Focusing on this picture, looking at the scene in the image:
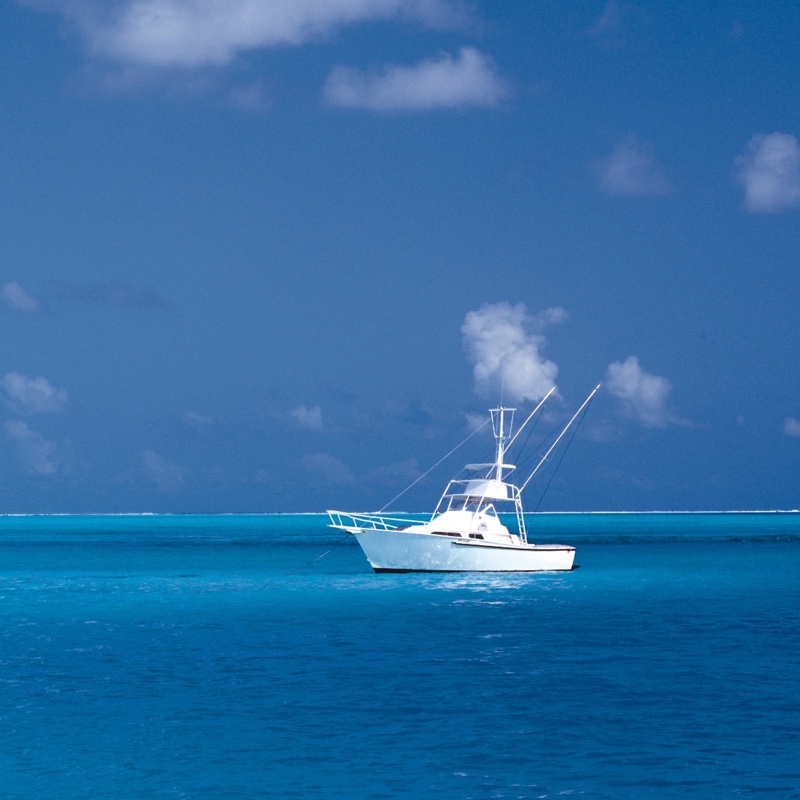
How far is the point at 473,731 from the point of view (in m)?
23.6

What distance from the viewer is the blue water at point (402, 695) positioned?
19.9m

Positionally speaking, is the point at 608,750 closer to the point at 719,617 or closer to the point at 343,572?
the point at 719,617

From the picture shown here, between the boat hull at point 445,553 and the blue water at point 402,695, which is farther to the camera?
the boat hull at point 445,553

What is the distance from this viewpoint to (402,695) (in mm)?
27594

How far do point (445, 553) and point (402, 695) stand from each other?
107 ft

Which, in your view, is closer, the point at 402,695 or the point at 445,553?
the point at 402,695

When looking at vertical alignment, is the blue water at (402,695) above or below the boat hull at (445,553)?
below

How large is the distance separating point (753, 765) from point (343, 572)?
187 ft

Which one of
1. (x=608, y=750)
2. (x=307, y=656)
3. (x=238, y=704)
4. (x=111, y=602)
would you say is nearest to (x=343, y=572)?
(x=111, y=602)

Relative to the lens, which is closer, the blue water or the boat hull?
the blue water

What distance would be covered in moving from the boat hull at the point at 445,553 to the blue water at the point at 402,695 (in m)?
3.45

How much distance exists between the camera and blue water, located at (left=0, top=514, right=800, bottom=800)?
19922 mm

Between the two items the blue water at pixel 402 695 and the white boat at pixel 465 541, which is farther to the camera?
the white boat at pixel 465 541

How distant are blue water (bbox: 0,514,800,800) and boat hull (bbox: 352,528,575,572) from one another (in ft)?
11.3
